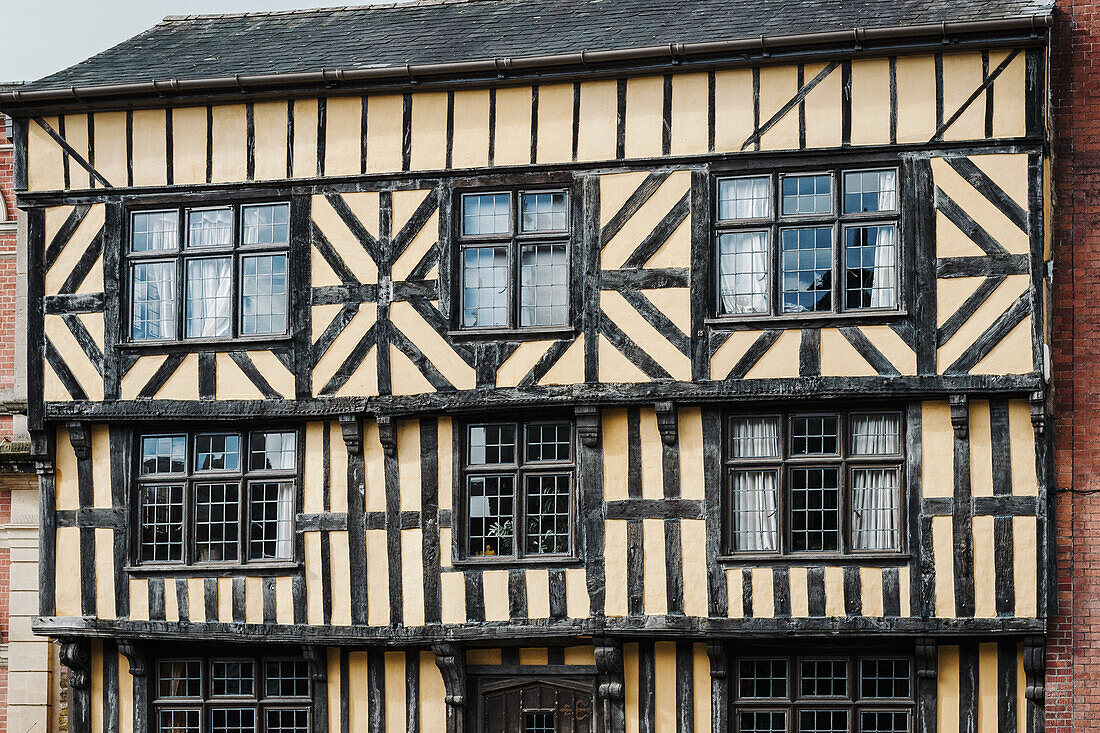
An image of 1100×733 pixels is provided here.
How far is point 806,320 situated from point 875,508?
5.61 feet

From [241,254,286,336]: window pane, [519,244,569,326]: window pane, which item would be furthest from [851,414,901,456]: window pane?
[241,254,286,336]: window pane

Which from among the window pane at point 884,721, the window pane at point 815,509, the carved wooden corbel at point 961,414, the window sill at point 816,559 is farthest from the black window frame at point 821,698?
the carved wooden corbel at point 961,414

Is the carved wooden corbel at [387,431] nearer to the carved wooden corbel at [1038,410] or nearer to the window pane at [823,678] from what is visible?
the window pane at [823,678]

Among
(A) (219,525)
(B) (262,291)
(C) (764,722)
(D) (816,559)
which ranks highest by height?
(B) (262,291)

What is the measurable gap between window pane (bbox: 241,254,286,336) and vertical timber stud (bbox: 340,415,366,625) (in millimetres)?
1216

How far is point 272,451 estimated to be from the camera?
12.8 meters

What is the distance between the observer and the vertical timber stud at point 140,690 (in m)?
12.9

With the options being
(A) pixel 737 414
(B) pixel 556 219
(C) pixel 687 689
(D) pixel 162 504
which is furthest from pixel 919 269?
(D) pixel 162 504

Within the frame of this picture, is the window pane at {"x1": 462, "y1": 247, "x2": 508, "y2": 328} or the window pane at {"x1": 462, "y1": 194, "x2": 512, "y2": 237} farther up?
the window pane at {"x1": 462, "y1": 194, "x2": 512, "y2": 237}

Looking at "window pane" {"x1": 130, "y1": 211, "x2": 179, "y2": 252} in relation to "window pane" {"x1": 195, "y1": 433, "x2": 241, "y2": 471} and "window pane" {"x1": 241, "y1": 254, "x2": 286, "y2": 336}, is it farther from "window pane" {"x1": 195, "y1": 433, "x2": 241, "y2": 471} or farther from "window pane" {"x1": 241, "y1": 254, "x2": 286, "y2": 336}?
"window pane" {"x1": 195, "y1": 433, "x2": 241, "y2": 471}

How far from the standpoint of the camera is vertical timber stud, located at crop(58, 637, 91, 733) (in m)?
12.9

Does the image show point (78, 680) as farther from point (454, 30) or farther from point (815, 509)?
point (454, 30)

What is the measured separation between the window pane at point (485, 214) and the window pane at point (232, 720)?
4.95 meters

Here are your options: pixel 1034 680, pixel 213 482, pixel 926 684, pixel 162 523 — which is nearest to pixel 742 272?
pixel 926 684
